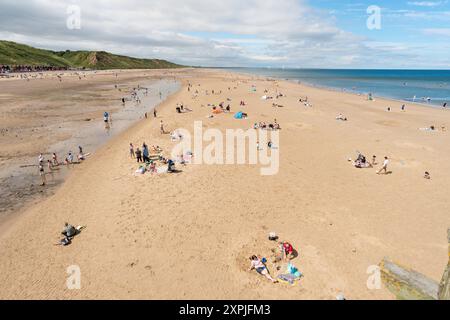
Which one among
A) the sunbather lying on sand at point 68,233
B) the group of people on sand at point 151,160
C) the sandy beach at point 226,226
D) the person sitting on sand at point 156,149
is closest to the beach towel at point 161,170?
the group of people on sand at point 151,160

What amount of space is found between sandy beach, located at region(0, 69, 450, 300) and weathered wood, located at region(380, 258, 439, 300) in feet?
18.0

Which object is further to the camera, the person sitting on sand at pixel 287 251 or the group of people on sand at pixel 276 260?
the person sitting on sand at pixel 287 251

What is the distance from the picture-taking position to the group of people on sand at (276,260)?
36.9 ft

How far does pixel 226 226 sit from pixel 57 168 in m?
15.5

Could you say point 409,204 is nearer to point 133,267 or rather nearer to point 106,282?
point 133,267

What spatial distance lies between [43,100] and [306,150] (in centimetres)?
5031

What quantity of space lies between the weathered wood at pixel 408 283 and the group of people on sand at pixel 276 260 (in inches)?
239

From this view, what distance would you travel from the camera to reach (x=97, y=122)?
3738 cm

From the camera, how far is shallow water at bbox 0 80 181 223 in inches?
696

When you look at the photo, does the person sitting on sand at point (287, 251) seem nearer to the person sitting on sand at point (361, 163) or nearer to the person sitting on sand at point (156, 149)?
the person sitting on sand at point (361, 163)

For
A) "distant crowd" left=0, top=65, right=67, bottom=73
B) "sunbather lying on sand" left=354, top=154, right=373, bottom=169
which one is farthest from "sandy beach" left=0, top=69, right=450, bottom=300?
"distant crowd" left=0, top=65, right=67, bottom=73
